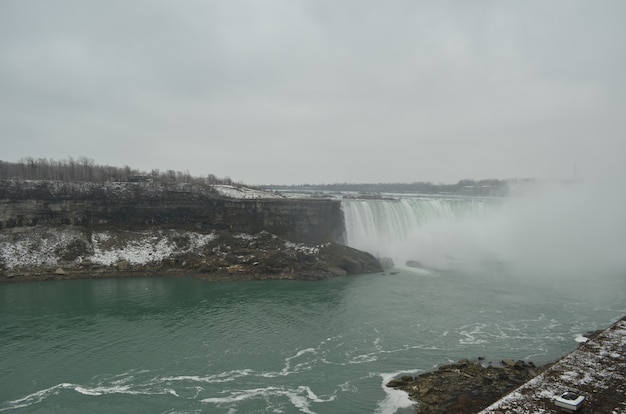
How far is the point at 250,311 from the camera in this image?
2745 centimetres

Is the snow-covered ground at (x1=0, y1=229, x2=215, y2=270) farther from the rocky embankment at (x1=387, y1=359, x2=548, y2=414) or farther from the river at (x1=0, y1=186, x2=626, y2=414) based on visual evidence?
the rocky embankment at (x1=387, y1=359, x2=548, y2=414)

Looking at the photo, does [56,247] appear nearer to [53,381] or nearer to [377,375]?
[53,381]

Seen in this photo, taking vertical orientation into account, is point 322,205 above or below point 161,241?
above

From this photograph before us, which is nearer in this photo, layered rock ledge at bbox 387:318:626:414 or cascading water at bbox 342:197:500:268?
layered rock ledge at bbox 387:318:626:414

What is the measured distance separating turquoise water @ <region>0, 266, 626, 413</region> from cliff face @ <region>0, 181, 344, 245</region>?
10.5 metres

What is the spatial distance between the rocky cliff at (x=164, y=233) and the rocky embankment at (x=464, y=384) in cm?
2067

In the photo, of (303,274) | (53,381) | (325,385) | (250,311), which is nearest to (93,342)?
(53,381)

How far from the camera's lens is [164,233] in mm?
45125

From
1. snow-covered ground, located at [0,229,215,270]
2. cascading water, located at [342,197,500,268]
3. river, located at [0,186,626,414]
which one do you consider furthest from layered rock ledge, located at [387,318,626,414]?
snow-covered ground, located at [0,229,215,270]

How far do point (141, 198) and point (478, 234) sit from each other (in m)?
46.2

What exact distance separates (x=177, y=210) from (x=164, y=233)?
11.1ft

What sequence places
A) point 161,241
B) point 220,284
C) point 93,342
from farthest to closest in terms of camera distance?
point 161,241
point 220,284
point 93,342

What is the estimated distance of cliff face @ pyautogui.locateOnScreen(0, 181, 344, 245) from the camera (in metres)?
43.5

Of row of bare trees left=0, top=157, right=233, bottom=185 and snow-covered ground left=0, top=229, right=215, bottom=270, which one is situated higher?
row of bare trees left=0, top=157, right=233, bottom=185
